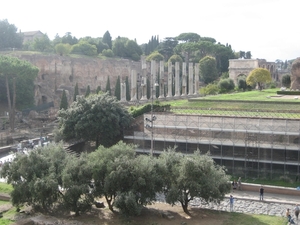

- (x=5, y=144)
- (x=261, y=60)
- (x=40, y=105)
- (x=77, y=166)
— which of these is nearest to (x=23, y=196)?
(x=77, y=166)

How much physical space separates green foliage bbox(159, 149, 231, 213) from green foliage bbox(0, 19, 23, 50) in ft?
168

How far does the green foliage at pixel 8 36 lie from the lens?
6156 centimetres

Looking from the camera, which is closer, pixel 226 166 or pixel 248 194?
pixel 248 194

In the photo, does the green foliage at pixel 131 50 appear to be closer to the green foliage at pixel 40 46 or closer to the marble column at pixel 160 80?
the green foliage at pixel 40 46

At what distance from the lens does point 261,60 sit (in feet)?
240

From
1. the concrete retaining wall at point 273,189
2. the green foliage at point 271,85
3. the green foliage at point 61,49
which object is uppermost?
the green foliage at point 61,49

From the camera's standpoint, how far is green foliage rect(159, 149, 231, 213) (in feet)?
55.2

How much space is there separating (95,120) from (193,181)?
11354 mm

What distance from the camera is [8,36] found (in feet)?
205

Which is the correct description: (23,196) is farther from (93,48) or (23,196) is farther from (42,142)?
(93,48)

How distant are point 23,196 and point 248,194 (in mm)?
11133

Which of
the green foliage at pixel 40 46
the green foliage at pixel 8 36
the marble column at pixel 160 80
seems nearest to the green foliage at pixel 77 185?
the marble column at pixel 160 80

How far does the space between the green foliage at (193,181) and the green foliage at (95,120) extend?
31.3ft

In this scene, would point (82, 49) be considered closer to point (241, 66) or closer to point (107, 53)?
point (107, 53)
